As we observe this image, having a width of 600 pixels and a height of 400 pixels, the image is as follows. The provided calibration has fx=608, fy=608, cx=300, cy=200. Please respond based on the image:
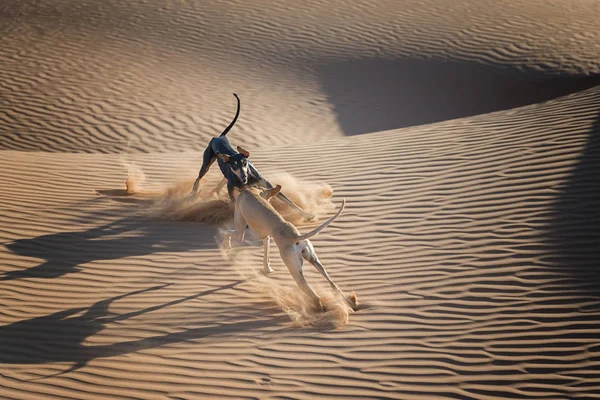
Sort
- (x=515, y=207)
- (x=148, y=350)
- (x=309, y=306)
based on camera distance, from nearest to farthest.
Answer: (x=148, y=350)
(x=309, y=306)
(x=515, y=207)

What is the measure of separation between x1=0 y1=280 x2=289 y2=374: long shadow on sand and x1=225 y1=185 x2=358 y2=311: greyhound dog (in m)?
0.54

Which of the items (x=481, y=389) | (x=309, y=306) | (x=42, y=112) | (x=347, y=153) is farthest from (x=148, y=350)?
(x=42, y=112)

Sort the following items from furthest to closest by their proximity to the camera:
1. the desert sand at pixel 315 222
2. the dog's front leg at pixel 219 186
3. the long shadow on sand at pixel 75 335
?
the dog's front leg at pixel 219 186 → the long shadow on sand at pixel 75 335 → the desert sand at pixel 315 222

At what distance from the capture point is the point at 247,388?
4.96m

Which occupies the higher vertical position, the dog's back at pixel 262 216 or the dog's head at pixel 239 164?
the dog's head at pixel 239 164

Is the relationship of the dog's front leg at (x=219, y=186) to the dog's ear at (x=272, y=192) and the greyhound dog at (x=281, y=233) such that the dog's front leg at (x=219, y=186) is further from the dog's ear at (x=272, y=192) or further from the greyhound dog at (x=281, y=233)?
the dog's ear at (x=272, y=192)

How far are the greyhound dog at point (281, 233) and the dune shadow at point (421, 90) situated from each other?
5.61m

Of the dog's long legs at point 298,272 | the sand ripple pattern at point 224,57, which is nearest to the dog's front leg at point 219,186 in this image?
the dog's long legs at point 298,272

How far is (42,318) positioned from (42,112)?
7.32 meters

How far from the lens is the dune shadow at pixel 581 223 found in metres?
5.96

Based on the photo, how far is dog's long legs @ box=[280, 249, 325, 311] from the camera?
570 centimetres

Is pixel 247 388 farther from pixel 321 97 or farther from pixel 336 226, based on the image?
pixel 321 97

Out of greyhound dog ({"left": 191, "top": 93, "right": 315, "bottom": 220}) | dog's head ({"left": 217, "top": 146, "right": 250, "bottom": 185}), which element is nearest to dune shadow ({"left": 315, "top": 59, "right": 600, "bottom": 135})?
greyhound dog ({"left": 191, "top": 93, "right": 315, "bottom": 220})

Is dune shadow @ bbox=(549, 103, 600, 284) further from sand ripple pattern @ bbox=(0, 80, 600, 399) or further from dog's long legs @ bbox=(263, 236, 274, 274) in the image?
dog's long legs @ bbox=(263, 236, 274, 274)
